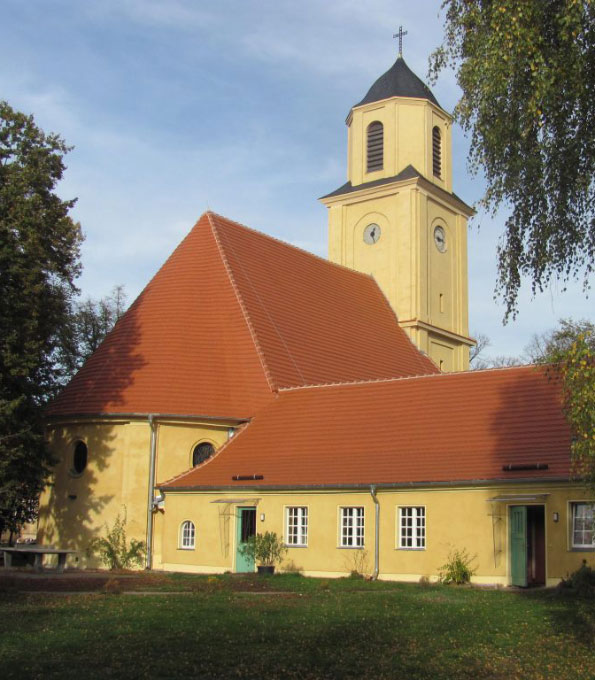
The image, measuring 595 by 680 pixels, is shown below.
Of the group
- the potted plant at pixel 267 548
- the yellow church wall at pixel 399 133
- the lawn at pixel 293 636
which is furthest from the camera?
the yellow church wall at pixel 399 133

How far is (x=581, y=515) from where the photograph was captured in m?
20.4

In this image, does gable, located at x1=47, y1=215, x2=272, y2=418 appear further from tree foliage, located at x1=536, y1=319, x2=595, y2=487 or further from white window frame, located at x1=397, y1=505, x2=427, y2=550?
tree foliage, located at x1=536, y1=319, x2=595, y2=487

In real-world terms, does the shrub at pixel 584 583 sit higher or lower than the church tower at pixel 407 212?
lower

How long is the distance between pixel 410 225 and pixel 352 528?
1963 cm

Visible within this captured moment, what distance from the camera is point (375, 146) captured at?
1635 inches

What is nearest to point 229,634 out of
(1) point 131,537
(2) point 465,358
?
(1) point 131,537

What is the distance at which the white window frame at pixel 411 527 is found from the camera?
22.4m

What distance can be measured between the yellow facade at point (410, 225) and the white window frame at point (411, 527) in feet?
55.1

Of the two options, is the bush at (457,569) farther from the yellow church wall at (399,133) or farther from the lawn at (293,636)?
the yellow church wall at (399,133)

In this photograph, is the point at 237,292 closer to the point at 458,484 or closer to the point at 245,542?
the point at 245,542

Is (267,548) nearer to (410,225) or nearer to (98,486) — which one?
(98,486)

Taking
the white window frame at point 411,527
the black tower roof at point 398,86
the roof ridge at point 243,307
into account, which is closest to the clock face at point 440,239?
the black tower roof at point 398,86

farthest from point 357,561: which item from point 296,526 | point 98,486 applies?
point 98,486

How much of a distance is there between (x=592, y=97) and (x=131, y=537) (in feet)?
63.3
